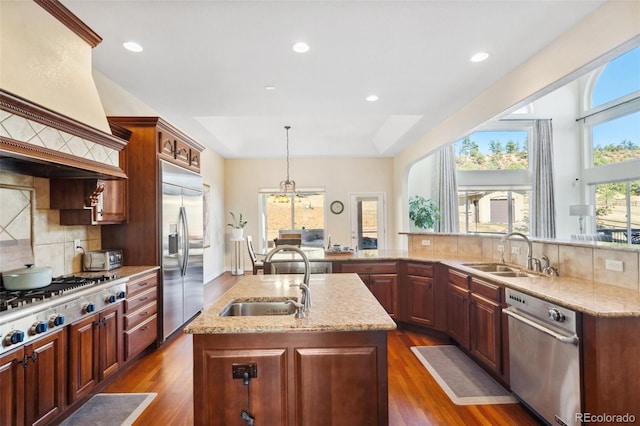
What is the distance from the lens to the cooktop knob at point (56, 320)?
195 centimetres

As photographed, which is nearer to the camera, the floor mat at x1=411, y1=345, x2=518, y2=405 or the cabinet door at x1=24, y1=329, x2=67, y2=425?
the cabinet door at x1=24, y1=329, x2=67, y2=425

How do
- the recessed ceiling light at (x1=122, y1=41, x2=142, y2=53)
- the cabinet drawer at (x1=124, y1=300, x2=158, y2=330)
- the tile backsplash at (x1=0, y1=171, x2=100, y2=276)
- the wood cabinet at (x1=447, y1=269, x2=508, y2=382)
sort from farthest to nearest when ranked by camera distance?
the cabinet drawer at (x1=124, y1=300, x2=158, y2=330) < the recessed ceiling light at (x1=122, y1=41, x2=142, y2=53) < the wood cabinet at (x1=447, y1=269, x2=508, y2=382) < the tile backsplash at (x1=0, y1=171, x2=100, y2=276)

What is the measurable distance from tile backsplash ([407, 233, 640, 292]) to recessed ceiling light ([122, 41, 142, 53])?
12.8 feet

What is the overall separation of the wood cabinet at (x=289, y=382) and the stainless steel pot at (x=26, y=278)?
5.00ft

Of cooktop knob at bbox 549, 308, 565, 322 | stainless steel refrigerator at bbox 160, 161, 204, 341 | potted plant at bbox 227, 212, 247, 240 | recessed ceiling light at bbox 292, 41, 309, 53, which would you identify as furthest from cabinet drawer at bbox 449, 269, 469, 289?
potted plant at bbox 227, 212, 247, 240

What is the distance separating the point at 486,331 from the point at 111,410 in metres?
2.99

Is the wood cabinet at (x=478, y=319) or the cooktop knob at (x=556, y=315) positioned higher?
the cooktop knob at (x=556, y=315)

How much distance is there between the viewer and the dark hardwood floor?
2.15m

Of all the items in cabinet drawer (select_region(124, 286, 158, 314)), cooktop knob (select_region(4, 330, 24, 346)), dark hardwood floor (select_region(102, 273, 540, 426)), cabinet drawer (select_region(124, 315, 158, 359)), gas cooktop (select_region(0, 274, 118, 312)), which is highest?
gas cooktop (select_region(0, 274, 118, 312))

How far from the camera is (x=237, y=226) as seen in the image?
8047 millimetres

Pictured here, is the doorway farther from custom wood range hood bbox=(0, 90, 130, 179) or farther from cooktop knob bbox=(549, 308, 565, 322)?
cooktop knob bbox=(549, 308, 565, 322)

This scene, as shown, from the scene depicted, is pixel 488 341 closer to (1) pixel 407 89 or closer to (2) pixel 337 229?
(1) pixel 407 89

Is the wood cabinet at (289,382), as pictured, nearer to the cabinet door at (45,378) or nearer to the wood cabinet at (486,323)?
the cabinet door at (45,378)

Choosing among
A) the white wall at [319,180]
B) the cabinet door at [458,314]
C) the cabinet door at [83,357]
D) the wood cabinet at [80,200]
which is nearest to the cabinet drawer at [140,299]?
the cabinet door at [83,357]
